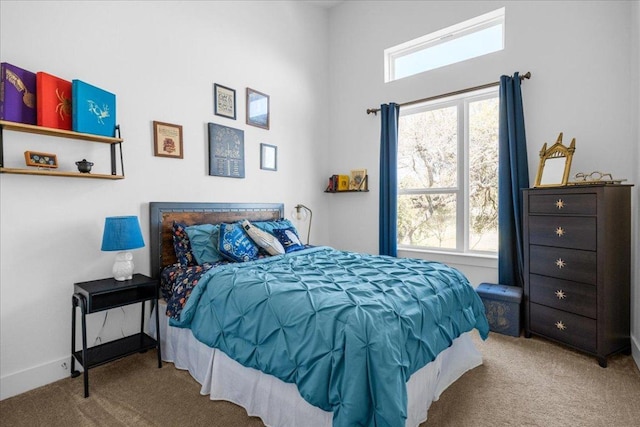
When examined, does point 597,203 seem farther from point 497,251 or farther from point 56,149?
point 56,149

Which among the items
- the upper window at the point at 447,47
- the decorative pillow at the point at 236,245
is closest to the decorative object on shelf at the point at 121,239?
the decorative pillow at the point at 236,245

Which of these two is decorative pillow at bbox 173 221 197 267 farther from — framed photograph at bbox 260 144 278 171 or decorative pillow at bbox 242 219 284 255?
framed photograph at bbox 260 144 278 171

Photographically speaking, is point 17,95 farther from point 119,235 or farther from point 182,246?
point 182,246

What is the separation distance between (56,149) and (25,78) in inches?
17.3

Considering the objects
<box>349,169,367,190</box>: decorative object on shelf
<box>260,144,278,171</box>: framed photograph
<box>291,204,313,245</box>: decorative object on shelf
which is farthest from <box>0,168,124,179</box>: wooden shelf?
<box>349,169,367,190</box>: decorative object on shelf

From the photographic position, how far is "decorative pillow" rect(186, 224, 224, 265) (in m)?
2.65

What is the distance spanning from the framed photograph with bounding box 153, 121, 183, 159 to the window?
8.12ft

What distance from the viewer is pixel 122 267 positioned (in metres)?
2.26

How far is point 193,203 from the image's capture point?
297 centimetres

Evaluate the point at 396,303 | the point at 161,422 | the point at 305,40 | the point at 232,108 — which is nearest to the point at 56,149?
the point at 232,108

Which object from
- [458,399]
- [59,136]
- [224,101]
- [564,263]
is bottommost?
[458,399]

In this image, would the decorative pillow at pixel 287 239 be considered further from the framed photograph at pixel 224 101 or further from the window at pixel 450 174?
the window at pixel 450 174

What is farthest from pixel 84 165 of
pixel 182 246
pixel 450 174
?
pixel 450 174

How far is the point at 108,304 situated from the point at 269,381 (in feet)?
3.93
